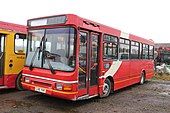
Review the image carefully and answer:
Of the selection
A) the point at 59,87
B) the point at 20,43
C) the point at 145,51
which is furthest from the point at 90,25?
the point at 145,51

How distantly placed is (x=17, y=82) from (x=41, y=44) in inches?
107

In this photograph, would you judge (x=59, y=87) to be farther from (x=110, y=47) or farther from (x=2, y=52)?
(x=2, y=52)

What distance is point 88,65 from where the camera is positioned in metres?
6.93

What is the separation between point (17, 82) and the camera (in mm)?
8531

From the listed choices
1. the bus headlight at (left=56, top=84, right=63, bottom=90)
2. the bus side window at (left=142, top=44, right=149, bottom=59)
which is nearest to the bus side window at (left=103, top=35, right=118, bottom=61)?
the bus headlight at (left=56, top=84, right=63, bottom=90)

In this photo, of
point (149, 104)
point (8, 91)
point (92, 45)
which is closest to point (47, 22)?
point (92, 45)

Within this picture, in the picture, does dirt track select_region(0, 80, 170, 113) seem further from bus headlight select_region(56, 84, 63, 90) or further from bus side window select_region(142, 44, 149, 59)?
bus side window select_region(142, 44, 149, 59)

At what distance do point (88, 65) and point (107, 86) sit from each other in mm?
1791

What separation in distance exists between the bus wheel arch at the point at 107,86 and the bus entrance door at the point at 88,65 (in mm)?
761

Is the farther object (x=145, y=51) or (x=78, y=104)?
(x=145, y=51)

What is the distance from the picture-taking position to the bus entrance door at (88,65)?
6.59 metres

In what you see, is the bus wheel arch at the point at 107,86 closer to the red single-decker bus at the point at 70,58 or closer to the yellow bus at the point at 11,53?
the red single-decker bus at the point at 70,58

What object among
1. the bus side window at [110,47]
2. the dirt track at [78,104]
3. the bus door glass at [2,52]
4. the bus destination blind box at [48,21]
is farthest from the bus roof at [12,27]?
the bus side window at [110,47]

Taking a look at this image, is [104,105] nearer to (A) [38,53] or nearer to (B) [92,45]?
(B) [92,45]
